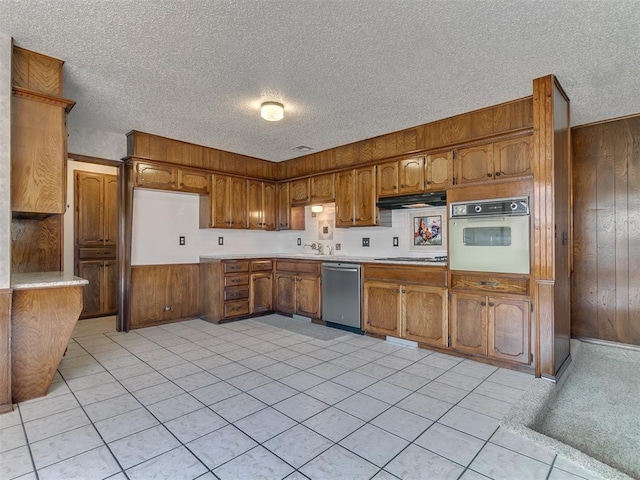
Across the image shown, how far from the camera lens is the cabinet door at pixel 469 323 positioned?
319 cm

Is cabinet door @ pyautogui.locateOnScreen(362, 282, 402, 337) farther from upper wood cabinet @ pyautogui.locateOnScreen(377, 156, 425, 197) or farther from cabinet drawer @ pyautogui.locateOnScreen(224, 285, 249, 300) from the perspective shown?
cabinet drawer @ pyautogui.locateOnScreen(224, 285, 249, 300)

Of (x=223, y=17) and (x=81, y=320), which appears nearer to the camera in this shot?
(x=223, y=17)

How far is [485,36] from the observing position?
2252 millimetres

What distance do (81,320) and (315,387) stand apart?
4008mm

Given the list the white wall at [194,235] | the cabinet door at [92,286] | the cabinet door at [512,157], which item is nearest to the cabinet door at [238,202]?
the white wall at [194,235]

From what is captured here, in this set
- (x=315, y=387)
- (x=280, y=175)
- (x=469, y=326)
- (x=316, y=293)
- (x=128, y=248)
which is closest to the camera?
(x=315, y=387)

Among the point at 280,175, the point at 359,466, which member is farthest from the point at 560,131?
the point at 280,175

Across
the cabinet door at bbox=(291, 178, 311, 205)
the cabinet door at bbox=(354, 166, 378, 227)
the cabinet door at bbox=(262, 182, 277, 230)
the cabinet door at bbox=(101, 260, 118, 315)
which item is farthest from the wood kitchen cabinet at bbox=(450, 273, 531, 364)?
the cabinet door at bbox=(101, 260, 118, 315)

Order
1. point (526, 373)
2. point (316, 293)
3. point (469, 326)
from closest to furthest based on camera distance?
point (526, 373) → point (469, 326) → point (316, 293)

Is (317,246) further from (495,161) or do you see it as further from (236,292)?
(495,161)

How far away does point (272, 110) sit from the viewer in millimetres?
3252

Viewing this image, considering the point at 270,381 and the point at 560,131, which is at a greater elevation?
the point at 560,131

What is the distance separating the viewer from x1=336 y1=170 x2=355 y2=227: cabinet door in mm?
4602

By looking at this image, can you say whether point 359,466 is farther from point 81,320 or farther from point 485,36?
point 81,320
